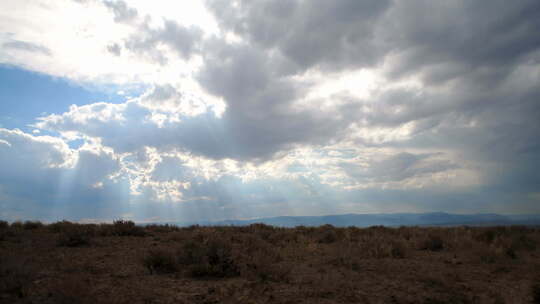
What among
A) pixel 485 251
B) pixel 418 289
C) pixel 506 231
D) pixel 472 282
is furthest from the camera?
pixel 506 231

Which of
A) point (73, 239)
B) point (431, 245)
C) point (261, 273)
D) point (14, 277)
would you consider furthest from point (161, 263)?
point (431, 245)

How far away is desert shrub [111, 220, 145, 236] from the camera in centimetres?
1819

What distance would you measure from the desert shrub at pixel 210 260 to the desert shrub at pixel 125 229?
8436 millimetres

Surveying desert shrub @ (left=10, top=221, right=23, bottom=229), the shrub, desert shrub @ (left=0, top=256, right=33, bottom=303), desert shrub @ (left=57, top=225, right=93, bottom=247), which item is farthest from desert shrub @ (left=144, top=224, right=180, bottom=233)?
the shrub

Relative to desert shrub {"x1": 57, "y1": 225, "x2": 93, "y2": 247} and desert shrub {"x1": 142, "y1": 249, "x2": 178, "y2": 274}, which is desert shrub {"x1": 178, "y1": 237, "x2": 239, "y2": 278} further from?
desert shrub {"x1": 57, "y1": 225, "x2": 93, "y2": 247}

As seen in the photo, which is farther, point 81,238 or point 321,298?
point 81,238

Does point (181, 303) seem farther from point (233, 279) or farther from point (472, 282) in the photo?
point (472, 282)

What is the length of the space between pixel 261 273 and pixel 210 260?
183 centimetres

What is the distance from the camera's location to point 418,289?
26.6 ft

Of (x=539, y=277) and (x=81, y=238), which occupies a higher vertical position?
(x=81, y=238)

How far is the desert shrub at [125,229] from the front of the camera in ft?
59.7

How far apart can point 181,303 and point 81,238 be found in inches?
370

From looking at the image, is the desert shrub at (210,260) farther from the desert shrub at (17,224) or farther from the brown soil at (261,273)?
the desert shrub at (17,224)

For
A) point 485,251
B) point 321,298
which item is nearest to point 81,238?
point 321,298
